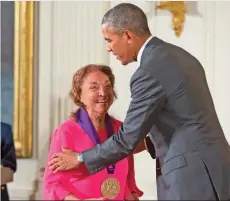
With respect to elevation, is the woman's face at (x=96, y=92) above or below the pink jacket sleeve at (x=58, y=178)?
above

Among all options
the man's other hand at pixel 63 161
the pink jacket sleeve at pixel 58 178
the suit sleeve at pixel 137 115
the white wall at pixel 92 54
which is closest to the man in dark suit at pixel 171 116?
the suit sleeve at pixel 137 115

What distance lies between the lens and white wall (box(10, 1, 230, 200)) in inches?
105

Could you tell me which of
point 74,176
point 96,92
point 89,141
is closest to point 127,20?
point 96,92

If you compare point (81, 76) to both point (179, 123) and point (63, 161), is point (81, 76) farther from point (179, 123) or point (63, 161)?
point (179, 123)

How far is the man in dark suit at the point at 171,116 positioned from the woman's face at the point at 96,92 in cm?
36

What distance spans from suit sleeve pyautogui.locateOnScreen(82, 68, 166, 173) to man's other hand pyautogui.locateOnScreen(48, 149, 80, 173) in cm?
18

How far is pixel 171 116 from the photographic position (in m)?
1.70

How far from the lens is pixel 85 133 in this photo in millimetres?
2104

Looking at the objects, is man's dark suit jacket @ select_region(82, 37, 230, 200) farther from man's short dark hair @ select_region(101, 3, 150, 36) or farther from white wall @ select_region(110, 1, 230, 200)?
white wall @ select_region(110, 1, 230, 200)

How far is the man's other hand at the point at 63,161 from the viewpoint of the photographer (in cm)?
195

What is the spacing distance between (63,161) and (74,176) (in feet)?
0.35

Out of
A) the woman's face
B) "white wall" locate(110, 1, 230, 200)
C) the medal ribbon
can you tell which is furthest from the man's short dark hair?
"white wall" locate(110, 1, 230, 200)

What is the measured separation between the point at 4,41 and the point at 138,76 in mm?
1477

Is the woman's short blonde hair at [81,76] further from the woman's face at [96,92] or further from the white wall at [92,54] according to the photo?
the white wall at [92,54]
